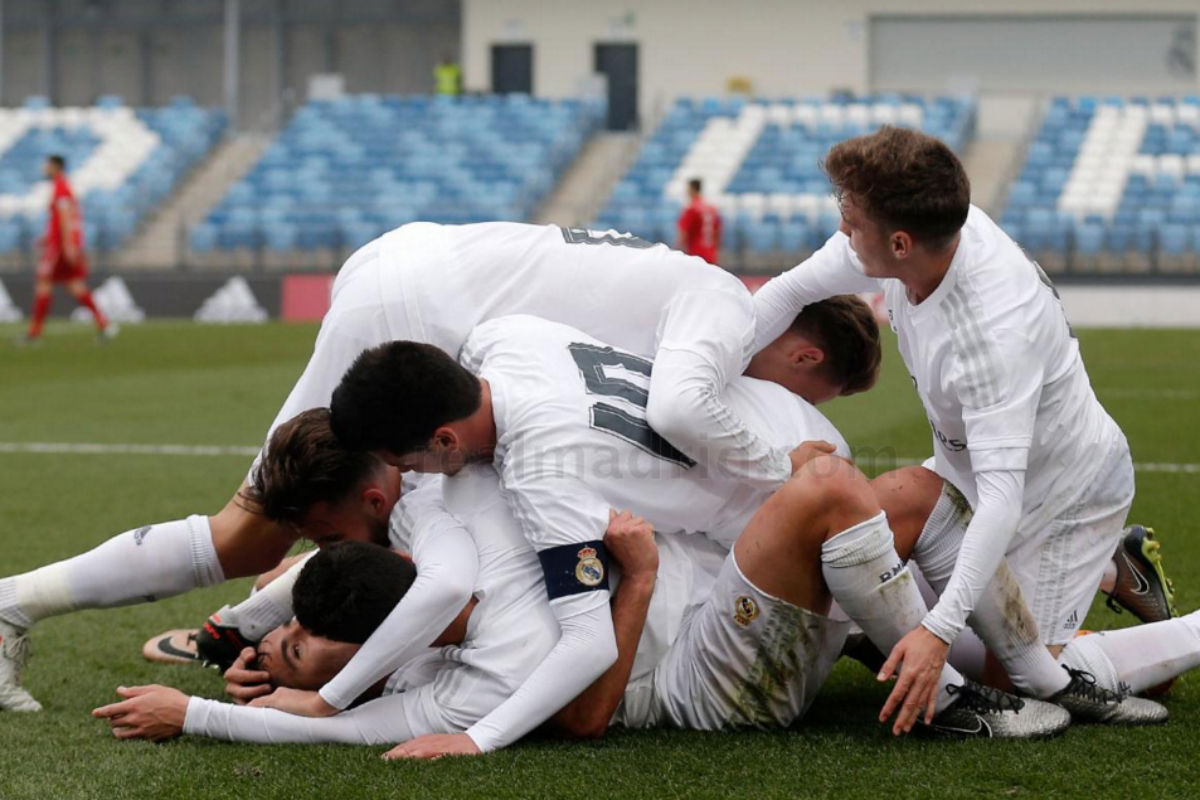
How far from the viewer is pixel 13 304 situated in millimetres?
22250

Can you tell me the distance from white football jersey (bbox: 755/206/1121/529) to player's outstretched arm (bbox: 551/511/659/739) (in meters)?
0.72

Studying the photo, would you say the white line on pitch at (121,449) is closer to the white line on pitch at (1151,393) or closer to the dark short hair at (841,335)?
the dark short hair at (841,335)

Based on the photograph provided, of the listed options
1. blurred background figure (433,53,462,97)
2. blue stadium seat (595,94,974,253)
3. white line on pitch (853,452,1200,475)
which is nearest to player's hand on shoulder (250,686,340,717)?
white line on pitch (853,452,1200,475)

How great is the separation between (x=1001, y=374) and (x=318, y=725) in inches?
64.4

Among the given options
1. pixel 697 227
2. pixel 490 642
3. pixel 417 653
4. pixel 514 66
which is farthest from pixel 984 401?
pixel 514 66

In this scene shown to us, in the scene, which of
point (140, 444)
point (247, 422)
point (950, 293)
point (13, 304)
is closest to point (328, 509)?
point (950, 293)

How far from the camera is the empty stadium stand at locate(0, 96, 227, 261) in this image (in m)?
25.9

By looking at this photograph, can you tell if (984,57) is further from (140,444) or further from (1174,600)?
(1174,600)

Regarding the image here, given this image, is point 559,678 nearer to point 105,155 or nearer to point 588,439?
point 588,439

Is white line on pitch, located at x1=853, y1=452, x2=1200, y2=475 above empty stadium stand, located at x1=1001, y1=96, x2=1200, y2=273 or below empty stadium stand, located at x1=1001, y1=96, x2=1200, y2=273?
below

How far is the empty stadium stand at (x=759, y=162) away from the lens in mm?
A: 22438

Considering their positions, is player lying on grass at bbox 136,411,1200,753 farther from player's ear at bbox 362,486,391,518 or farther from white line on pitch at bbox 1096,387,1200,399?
white line on pitch at bbox 1096,387,1200,399

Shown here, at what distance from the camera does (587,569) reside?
329 centimetres

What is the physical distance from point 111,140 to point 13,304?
8.40 metres
